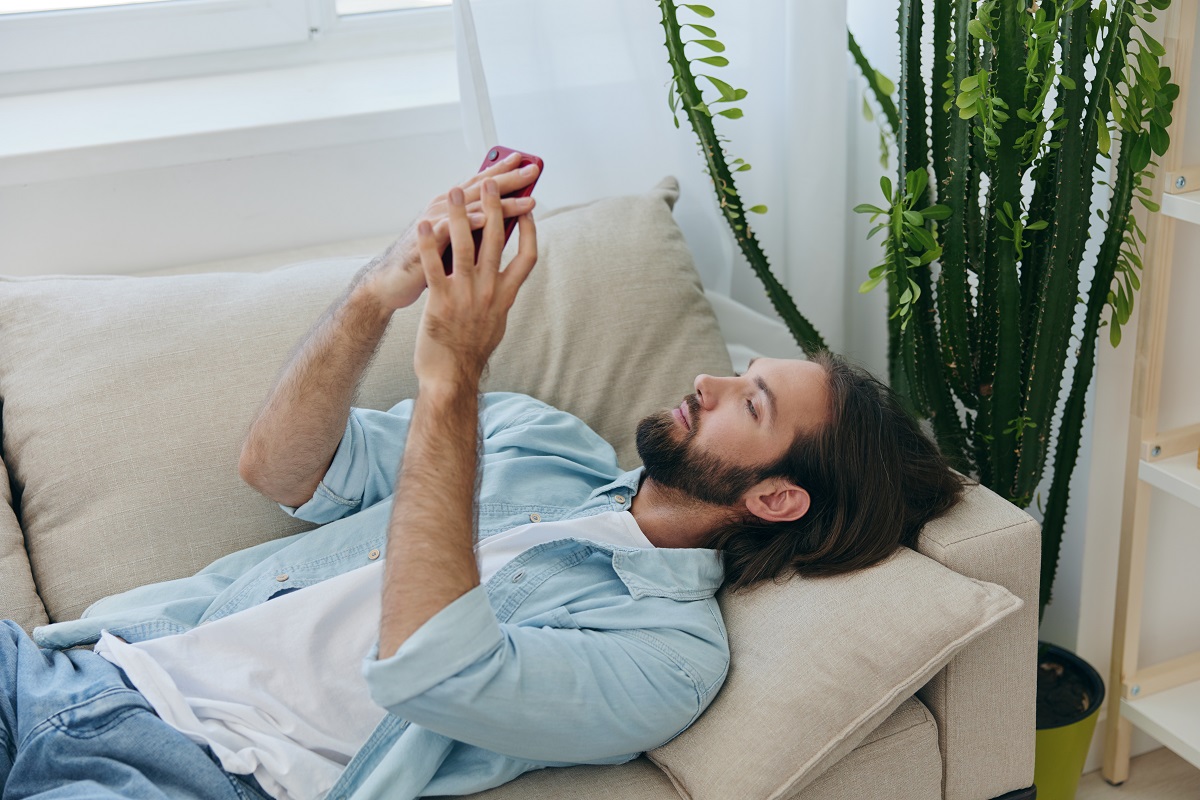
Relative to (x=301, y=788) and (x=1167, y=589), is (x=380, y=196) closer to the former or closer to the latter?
(x=301, y=788)

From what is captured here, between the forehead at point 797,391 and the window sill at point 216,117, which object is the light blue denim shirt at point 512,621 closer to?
the forehead at point 797,391

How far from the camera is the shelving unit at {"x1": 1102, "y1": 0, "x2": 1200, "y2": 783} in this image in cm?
147

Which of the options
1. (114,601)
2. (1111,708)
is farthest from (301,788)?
(1111,708)

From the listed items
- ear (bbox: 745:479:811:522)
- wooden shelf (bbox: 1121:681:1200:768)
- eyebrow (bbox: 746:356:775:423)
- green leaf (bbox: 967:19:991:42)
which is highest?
green leaf (bbox: 967:19:991:42)

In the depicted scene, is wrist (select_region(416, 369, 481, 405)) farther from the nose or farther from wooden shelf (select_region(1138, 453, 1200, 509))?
wooden shelf (select_region(1138, 453, 1200, 509))

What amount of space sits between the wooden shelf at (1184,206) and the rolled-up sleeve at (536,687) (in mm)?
858

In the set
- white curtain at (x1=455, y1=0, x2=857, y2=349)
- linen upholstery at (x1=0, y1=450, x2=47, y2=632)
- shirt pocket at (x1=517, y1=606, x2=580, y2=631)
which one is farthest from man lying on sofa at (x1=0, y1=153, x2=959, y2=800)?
white curtain at (x1=455, y1=0, x2=857, y2=349)

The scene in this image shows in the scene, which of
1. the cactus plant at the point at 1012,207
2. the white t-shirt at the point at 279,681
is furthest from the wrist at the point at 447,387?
the cactus plant at the point at 1012,207

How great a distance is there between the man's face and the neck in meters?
0.01

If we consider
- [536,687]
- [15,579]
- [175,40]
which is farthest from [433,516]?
[175,40]

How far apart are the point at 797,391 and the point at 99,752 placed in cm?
90

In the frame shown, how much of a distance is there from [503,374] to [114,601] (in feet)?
1.98

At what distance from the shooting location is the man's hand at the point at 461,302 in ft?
3.88

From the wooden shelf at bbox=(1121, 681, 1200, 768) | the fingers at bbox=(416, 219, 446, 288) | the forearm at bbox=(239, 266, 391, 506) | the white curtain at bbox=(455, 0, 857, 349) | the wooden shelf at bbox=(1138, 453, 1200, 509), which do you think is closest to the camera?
the fingers at bbox=(416, 219, 446, 288)
